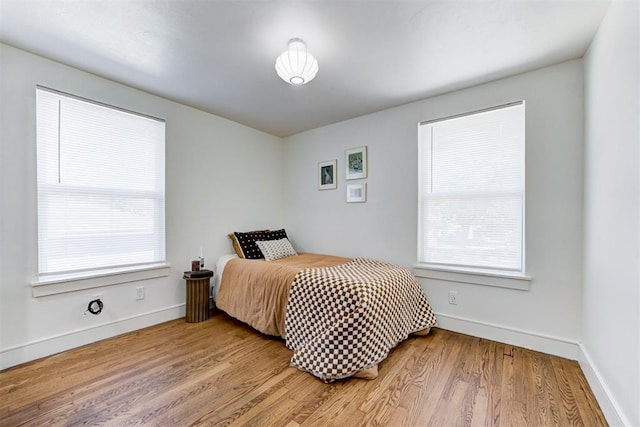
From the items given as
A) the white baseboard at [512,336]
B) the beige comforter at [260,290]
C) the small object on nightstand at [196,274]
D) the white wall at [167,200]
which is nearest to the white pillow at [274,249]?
the beige comforter at [260,290]

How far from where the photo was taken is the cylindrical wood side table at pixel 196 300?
112 inches

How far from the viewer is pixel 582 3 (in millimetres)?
1536

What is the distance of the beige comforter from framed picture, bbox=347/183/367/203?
0.79 meters

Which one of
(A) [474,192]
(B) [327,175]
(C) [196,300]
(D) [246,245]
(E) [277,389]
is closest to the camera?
(E) [277,389]

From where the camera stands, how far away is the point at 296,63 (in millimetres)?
1764

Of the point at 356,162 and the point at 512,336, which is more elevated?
the point at 356,162

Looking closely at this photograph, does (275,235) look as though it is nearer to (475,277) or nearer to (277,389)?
(277,389)

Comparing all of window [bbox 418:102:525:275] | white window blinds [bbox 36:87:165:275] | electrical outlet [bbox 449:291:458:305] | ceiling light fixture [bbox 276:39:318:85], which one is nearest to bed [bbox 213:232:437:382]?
electrical outlet [bbox 449:291:458:305]

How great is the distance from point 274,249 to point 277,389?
1.75m

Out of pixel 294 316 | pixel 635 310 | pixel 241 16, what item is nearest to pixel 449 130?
pixel 635 310

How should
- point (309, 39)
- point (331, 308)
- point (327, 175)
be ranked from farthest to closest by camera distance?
point (327, 175)
point (331, 308)
point (309, 39)

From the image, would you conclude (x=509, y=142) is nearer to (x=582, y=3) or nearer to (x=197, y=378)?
(x=582, y=3)

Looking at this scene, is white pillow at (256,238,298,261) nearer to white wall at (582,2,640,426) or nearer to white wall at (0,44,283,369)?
white wall at (0,44,283,369)

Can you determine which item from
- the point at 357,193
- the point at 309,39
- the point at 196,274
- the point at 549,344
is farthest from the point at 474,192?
the point at 196,274
